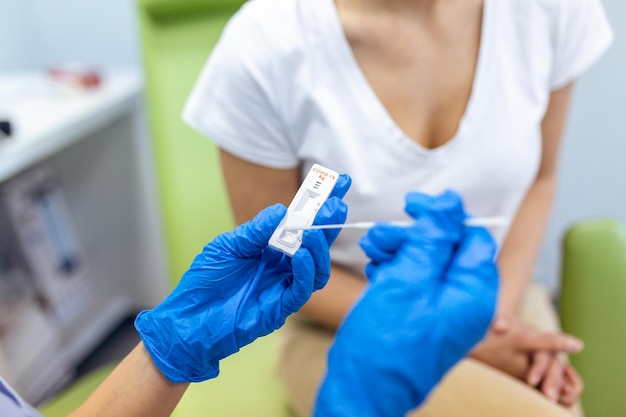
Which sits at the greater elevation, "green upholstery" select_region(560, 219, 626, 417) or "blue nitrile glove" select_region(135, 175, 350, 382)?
"blue nitrile glove" select_region(135, 175, 350, 382)

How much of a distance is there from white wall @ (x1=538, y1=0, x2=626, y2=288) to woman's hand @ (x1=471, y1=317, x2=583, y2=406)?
69cm

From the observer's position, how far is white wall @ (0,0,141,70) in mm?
1445

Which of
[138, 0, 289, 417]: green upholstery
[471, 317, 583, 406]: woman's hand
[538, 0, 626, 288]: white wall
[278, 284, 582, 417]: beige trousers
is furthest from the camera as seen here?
[538, 0, 626, 288]: white wall

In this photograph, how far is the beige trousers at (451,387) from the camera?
68cm

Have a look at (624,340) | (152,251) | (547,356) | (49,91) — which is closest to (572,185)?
(624,340)

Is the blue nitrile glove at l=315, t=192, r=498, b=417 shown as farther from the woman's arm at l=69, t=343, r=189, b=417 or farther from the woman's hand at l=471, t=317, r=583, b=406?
the woman's hand at l=471, t=317, r=583, b=406

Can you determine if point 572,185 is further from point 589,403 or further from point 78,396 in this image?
point 78,396

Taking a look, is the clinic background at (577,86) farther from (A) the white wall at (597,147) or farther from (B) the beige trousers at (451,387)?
(B) the beige trousers at (451,387)

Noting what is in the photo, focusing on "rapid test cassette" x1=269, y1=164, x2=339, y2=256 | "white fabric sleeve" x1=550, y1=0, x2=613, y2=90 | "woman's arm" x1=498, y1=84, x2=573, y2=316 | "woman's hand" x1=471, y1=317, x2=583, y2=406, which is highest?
"white fabric sleeve" x1=550, y1=0, x2=613, y2=90

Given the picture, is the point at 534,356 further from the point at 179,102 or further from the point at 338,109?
the point at 179,102

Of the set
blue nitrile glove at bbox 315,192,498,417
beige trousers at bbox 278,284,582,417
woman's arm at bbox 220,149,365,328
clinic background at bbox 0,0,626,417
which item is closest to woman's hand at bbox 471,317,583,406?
beige trousers at bbox 278,284,582,417

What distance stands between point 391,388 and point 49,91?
122 centimetres

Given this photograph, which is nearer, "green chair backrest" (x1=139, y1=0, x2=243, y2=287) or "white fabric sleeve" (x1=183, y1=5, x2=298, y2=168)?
"white fabric sleeve" (x1=183, y1=5, x2=298, y2=168)

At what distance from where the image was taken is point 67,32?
151cm
